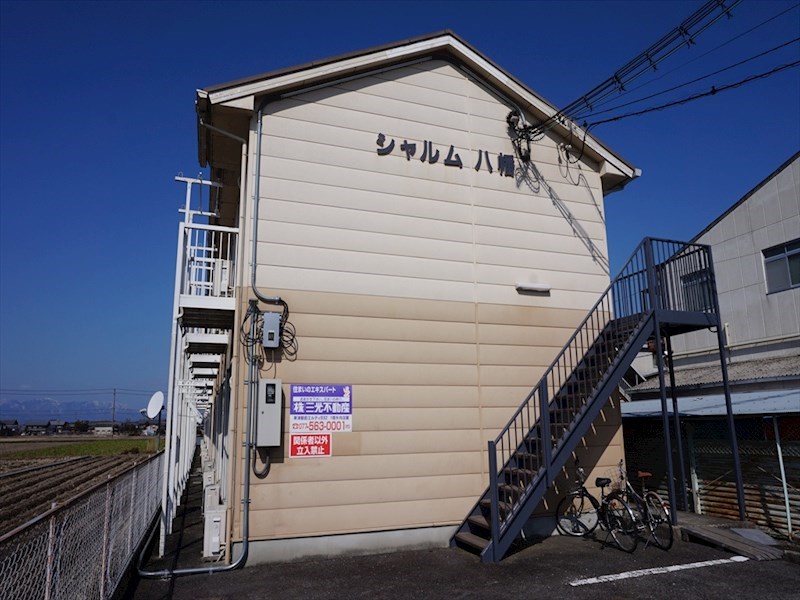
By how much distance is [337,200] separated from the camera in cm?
796

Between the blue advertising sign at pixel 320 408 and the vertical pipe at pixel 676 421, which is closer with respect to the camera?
the blue advertising sign at pixel 320 408

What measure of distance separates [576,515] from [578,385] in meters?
1.96

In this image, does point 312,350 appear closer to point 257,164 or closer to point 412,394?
point 412,394

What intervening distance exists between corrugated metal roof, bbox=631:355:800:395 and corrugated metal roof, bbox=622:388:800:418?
427 mm

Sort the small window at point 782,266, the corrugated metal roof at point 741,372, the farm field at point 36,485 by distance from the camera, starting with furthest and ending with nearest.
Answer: the small window at point 782,266 → the farm field at point 36,485 → the corrugated metal roof at point 741,372

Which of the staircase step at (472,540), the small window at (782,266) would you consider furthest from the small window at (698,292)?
the small window at (782,266)

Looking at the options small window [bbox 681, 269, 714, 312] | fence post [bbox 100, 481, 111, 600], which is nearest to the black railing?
small window [bbox 681, 269, 714, 312]

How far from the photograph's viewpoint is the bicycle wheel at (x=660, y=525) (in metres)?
7.39

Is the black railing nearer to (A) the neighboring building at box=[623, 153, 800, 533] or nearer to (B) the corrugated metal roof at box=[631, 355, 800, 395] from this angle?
(A) the neighboring building at box=[623, 153, 800, 533]

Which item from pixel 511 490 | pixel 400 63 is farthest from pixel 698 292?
pixel 400 63

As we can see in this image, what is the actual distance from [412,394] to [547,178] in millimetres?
4362

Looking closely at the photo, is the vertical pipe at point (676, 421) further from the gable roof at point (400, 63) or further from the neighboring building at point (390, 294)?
the gable roof at point (400, 63)

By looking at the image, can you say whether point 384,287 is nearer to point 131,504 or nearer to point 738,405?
point 131,504

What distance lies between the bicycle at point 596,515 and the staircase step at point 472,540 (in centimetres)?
164
